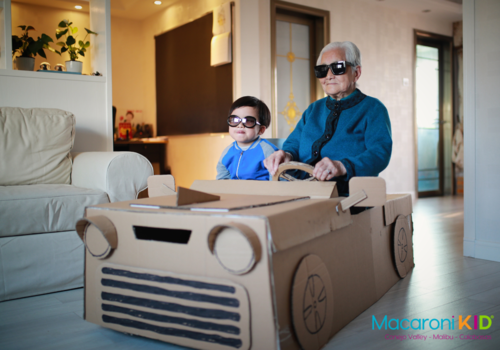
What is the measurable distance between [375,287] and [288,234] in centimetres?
67

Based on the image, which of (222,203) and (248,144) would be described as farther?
(248,144)

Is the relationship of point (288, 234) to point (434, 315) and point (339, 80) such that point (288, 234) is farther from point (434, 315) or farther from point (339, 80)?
point (339, 80)

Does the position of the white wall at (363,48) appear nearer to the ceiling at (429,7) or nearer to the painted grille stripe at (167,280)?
the ceiling at (429,7)

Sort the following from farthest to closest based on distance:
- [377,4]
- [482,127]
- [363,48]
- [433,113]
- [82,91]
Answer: [433,113]
[377,4]
[363,48]
[82,91]
[482,127]

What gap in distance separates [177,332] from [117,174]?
3.41 feet

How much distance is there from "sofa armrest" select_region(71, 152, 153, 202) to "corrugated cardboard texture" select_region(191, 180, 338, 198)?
633mm

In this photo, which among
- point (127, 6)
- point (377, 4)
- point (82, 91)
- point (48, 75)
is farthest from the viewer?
Result: point (127, 6)

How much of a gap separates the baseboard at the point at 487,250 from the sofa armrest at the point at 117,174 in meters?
1.73

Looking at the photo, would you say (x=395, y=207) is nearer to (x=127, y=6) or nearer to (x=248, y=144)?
(x=248, y=144)

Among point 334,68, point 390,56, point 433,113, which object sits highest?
point 390,56

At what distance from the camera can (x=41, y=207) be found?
164cm

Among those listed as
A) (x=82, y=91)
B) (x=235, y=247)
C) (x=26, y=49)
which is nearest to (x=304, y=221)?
(x=235, y=247)

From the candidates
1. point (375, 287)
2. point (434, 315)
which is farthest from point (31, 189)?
point (434, 315)

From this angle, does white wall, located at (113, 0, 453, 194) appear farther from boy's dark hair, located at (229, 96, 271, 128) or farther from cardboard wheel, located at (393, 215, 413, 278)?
cardboard wheel, located at (393, 215, 413, 278)
